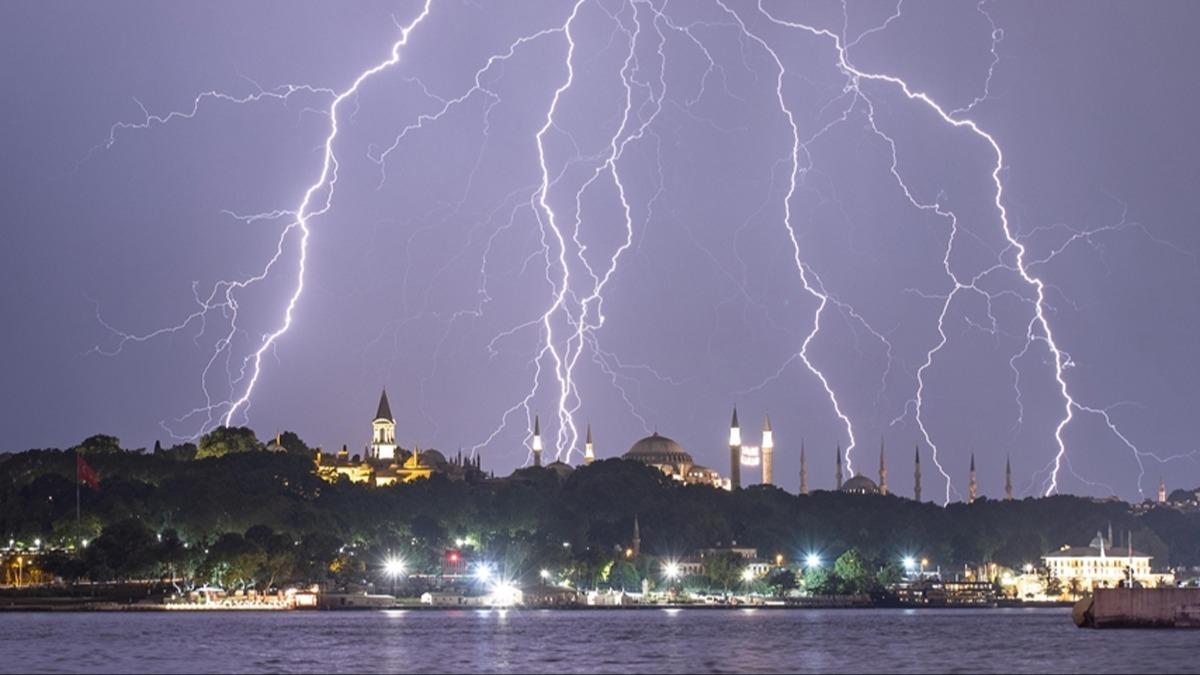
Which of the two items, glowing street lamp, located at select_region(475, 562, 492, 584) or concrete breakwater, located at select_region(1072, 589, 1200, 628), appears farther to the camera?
glowing street lamp, located at select_region(475, 562, 492, 584)

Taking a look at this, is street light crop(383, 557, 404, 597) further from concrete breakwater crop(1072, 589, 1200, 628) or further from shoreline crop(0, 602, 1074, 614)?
concrete breakwater crop(1072, 589, 1200, 628)

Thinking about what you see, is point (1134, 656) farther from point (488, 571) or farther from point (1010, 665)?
point (488, 571)

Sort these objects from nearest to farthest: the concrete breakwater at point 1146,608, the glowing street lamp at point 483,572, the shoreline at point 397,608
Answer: the concrete breakwater at point 1146,608 → the shoreline at point 397,608 → the glowing street lamp at point 483,572

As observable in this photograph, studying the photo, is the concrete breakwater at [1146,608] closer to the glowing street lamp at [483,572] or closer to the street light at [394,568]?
the street light at [394,568]

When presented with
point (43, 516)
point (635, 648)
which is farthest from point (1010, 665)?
point (43, 516)

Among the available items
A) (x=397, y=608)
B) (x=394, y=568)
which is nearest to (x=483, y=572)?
(x=394, y=568)

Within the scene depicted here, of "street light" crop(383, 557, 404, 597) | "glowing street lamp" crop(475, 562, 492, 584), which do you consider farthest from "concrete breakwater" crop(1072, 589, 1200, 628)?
"glowing street lamp" crop(475, 562, 492, 584)

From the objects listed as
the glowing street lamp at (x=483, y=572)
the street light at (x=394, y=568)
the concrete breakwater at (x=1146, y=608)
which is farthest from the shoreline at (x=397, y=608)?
the concrete breakwater at (x=1146, y=608)

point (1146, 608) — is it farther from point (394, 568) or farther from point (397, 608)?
point (394, 568)
